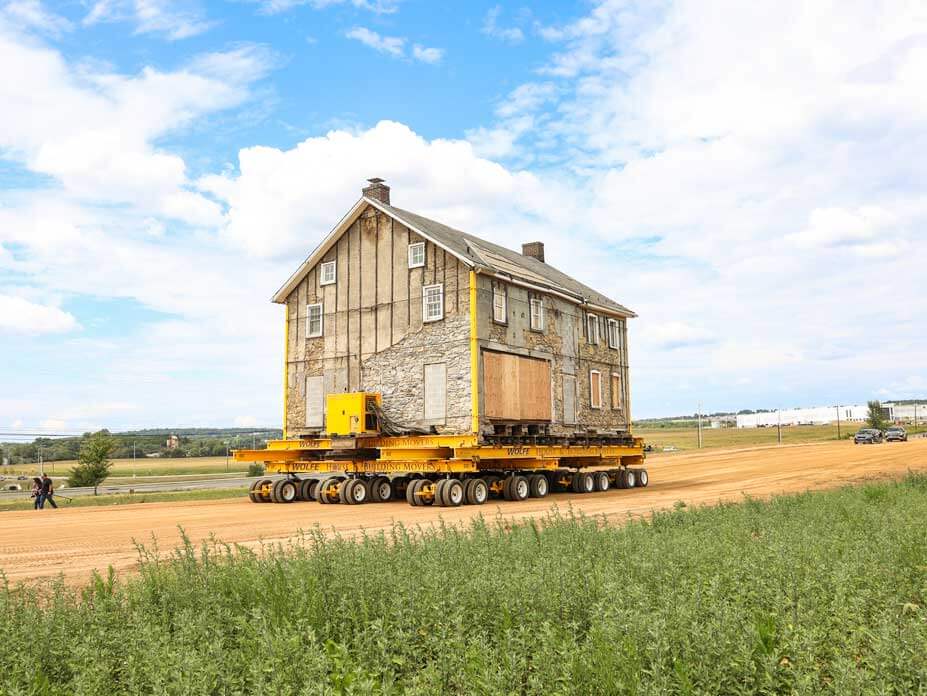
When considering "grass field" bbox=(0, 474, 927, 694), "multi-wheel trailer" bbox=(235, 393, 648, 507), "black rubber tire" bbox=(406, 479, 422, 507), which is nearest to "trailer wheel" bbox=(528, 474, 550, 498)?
"multi-wheel trailer" bbox=(235, 393, 648, 507)

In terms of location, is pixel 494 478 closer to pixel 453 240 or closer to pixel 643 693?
pixel 453 240

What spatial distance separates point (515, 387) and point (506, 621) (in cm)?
1977

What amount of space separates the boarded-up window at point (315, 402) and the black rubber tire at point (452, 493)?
7.59 m

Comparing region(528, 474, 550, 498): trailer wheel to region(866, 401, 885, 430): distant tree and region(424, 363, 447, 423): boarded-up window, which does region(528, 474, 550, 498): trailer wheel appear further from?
region(866, 401, 885, 430): distant tree

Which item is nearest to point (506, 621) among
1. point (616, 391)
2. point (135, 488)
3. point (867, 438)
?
point (616, 391)

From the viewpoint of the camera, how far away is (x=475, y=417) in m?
23.6

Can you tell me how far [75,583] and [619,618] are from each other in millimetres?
8074

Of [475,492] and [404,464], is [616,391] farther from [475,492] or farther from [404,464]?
[404,464]

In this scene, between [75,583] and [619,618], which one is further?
[75,583]

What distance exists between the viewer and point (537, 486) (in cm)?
2528

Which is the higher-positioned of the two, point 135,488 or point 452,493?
point 452,493

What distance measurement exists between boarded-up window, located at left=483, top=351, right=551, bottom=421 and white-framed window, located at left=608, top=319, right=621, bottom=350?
6.32m

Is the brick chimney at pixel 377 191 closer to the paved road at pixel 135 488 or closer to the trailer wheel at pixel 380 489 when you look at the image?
the trailer wheel at pixel 380 489

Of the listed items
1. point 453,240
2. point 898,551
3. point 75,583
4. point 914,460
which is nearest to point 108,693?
point 75,583
